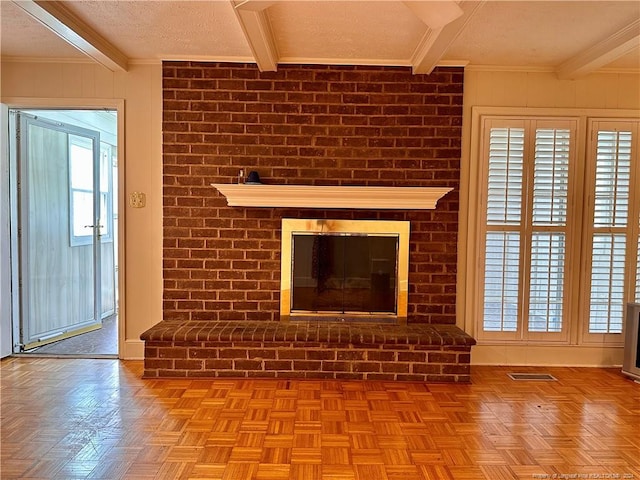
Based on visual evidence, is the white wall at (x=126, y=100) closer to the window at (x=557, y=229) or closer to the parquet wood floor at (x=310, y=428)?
the parquet wood floor at (x=310, y=428)

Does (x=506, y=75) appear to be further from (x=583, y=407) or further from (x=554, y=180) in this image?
(x=583, y=407)

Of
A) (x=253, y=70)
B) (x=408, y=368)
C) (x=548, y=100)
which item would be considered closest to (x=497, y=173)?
(x=548, y=100)

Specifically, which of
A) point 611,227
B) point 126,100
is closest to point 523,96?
point 611,227

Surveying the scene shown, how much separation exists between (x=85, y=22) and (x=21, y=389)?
2.39 meters

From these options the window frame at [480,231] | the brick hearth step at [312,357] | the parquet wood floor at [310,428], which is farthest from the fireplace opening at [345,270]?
the parquet wood floor at [310,428]

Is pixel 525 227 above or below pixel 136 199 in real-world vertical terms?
below

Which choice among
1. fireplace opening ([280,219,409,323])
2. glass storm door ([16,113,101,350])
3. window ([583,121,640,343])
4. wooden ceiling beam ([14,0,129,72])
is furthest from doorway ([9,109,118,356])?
window ([583,121,640,343])

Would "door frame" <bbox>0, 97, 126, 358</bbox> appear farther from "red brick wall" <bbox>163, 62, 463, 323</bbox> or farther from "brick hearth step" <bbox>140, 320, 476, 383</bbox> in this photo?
"brick hearth step" <bbox>140, 320, 476, 383</bbox>

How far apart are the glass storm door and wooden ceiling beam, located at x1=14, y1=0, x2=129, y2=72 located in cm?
102

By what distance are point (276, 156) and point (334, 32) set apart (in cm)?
99

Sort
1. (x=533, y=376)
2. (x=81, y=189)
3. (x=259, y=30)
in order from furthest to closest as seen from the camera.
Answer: (x=81, y=189)
(x=533, y=376)
(x=259, y=30)

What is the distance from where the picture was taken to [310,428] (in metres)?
2.35

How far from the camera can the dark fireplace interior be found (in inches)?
132

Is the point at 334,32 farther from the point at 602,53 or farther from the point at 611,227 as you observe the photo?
the point at 611,227
